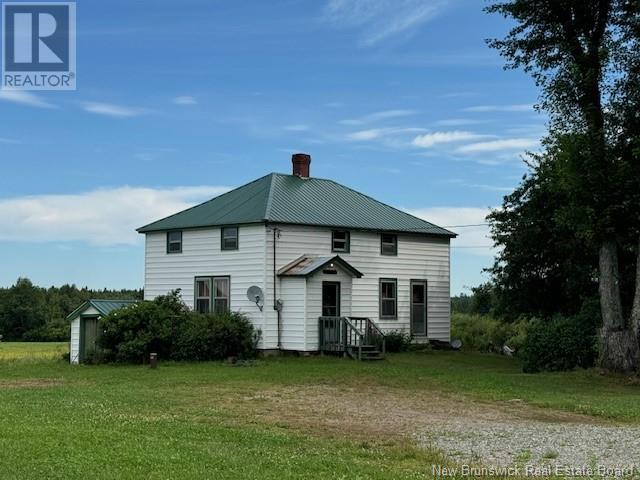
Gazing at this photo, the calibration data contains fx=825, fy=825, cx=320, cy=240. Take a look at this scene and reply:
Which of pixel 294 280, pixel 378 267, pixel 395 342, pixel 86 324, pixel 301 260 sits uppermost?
pixel 301 260

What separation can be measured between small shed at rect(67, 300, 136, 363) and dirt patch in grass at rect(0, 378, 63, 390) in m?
8.02

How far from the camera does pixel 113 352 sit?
86.1 feet

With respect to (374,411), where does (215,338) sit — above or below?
above

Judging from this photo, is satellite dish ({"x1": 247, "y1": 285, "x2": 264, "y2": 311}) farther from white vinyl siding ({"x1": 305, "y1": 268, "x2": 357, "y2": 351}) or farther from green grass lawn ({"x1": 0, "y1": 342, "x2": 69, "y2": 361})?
green grass lawn ({"x1": 0, "y1": 342, "x2": 69, "y2": 361})

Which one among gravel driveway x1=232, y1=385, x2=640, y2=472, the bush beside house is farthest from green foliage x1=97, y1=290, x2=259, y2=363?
the bush beside house

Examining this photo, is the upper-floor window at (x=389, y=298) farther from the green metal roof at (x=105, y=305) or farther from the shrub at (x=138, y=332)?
→ the green metal roof at (x=105, y=305)

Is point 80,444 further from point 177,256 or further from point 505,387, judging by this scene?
point 177,256

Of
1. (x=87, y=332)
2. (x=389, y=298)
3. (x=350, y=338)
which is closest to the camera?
(x=350, y=338)

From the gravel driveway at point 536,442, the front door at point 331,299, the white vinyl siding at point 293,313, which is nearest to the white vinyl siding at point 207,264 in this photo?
the white vinyl siding at point 293,313

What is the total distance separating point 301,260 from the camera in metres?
28.4

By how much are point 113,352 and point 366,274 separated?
9595 millimetres

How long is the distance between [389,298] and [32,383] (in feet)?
49.3

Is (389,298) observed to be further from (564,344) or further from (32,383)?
(32,383)

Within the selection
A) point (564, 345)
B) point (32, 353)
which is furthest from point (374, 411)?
point (32, 353)
